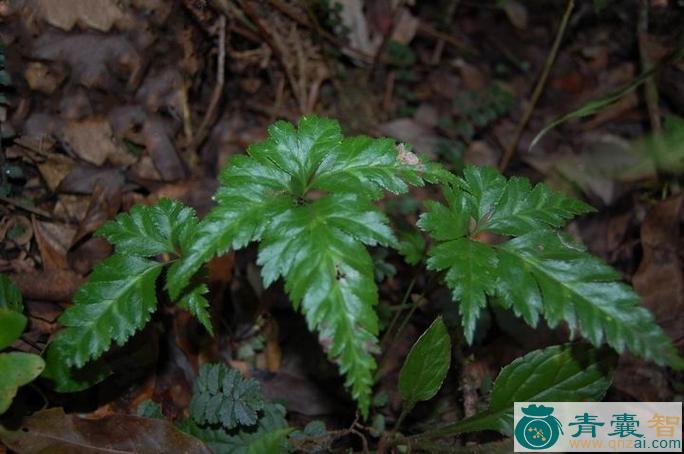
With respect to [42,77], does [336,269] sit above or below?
below

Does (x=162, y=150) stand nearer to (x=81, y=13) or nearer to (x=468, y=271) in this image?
(x=81, y=13)

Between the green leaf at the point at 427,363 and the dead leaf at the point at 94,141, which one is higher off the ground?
the dead leaf at the point at 94,141

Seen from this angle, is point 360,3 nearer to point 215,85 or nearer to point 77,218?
point 215,85

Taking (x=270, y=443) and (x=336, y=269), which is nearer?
(x=336, y=269)

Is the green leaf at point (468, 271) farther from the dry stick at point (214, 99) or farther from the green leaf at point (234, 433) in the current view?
the dry stick at point (214, 99)

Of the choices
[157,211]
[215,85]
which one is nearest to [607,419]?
[157,211]

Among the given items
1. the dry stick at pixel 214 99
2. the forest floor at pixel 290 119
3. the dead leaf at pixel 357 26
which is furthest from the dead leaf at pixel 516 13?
the dry stick at pixel 214 99

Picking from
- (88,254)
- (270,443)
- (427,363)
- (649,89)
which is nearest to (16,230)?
(88,254)
